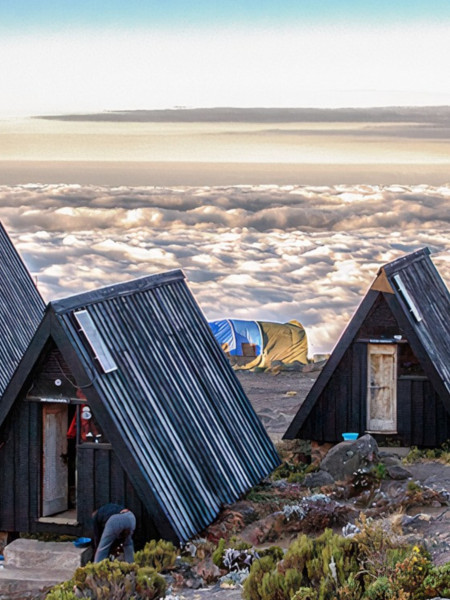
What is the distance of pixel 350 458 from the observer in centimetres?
1962

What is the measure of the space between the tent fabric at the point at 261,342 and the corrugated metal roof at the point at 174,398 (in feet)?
58.0

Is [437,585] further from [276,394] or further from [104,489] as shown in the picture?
[276,394]

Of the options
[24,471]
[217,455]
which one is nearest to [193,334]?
[217,455]

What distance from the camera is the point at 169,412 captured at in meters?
17.7

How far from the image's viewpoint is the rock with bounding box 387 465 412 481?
1914cm

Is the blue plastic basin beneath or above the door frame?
beneath

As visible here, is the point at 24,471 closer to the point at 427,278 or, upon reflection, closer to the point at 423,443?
the point at 423,443

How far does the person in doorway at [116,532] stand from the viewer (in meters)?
15.6

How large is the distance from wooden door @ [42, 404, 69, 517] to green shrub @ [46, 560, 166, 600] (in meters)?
3.39

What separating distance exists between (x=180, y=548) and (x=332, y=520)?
94.3 inches

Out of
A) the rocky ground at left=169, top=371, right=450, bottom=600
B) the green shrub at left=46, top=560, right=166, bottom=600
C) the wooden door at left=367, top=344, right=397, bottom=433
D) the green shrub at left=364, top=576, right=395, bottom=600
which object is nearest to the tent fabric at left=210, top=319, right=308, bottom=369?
the wooden door at left=367, top=344, right=397, bottom=433

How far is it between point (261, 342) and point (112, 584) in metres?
25.9

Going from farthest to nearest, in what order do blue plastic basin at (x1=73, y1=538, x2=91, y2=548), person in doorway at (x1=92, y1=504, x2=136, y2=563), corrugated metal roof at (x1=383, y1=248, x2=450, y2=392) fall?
corrugated metal roof at (x1=383, y1=248, x2=450, y2=392) → blue plastic basin at (x1=73, y1=538, x2=91, y2=548) → person in doorway at (x1=92, y1=504, x2=136, y2=563)

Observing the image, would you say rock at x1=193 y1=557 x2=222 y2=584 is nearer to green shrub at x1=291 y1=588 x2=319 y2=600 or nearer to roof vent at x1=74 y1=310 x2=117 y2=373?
green shrub at x1=291 y1=588 x2=319 y2=600
